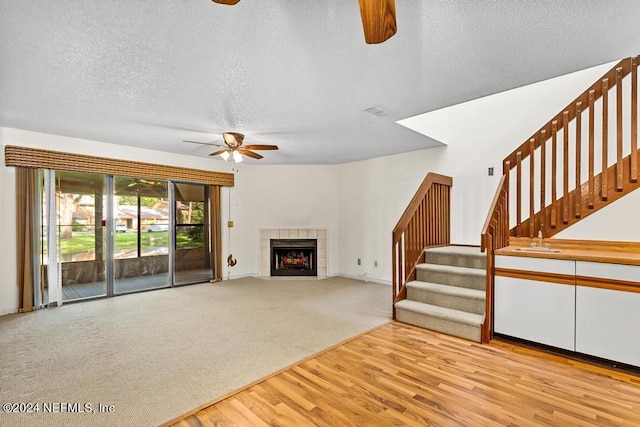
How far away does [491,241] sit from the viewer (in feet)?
9.61

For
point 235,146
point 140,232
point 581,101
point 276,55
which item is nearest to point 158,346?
point 235,146

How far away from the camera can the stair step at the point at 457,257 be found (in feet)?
11.6

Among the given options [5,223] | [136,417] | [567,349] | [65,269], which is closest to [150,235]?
[65,269]

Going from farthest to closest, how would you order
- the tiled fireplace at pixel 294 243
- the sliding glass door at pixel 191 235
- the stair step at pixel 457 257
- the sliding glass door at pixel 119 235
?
the tiled fireplace at pixel 294 243
the sliding glass door at pixel 191 235
the sliding glass door at pixel 119 235
the stair step at pixel 457 257

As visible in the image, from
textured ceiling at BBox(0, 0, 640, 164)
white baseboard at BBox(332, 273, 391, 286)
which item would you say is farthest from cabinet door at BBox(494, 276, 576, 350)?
white baseboard at BBox(332, 273, 391, 286)

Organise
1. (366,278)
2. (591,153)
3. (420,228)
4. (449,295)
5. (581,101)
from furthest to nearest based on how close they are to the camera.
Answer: (366,278), (420,228), (449,295), (581,101), (591,153)

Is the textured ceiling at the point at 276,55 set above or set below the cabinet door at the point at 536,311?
above

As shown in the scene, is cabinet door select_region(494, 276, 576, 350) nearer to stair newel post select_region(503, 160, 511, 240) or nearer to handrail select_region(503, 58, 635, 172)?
stair newel post select_region(503, 160, 511, 240)

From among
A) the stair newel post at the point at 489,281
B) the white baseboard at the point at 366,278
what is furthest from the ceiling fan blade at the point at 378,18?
the white baseboard at the point at 366,278

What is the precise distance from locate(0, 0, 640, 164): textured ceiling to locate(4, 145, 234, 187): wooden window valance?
1.88 ft

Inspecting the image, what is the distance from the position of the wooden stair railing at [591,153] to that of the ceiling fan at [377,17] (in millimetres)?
2597

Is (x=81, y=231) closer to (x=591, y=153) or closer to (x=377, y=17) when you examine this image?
(x=377, y=17)

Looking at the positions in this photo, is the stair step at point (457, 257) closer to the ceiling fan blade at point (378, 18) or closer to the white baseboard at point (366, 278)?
the white baseboard at point (366, 278)

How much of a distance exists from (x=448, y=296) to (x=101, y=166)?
5261 millimetres
